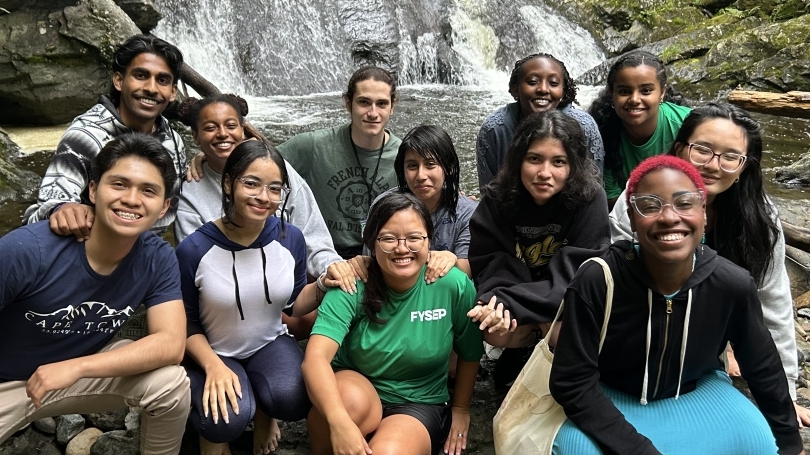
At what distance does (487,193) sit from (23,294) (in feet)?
6.06

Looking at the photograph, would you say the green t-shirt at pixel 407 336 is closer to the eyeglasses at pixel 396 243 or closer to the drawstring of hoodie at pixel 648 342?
the eyeglasses at pixel 396 243

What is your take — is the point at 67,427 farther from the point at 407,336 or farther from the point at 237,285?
the point at 407,336

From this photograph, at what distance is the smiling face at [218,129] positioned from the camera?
10.2 ft

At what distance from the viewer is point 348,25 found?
12852 mm

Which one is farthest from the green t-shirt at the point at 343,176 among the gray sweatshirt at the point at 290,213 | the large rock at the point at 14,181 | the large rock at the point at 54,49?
the large rock at the point at 54,49

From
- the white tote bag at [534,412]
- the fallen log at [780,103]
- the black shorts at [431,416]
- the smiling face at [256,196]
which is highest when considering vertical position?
the fallen log at [780,103]

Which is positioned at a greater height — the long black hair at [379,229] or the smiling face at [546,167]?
the smiling face at [546,167]

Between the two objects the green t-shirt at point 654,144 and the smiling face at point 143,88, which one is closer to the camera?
the smiling face at point 143,88

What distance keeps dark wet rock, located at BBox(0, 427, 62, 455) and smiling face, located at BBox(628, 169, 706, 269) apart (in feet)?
8.71

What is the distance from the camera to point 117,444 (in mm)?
2775

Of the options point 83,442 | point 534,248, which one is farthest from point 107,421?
point 534,248

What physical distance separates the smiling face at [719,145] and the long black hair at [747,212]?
0.09 feet

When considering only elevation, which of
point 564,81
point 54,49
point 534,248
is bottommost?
point 534,248

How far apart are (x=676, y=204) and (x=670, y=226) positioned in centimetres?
8
